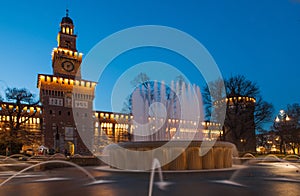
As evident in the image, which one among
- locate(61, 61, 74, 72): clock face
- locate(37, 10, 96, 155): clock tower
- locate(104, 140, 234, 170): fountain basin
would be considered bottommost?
locate(104, 140, 234, 170): fountain basin

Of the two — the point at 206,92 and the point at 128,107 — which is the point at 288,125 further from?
the point at 128,107

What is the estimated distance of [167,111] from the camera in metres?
33.1

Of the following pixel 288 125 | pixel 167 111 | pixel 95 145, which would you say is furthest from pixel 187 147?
pixel 95 145

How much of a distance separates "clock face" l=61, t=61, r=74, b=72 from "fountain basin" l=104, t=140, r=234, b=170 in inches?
2661

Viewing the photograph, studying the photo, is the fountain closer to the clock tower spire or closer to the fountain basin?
the fountain basin

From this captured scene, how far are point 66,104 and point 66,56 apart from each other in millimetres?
15184

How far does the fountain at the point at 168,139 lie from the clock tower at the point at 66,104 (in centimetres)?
3624

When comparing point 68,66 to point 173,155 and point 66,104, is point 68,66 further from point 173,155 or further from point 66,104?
point 173,155

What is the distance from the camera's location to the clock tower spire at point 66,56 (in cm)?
7925

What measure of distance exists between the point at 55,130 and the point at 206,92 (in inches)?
1710

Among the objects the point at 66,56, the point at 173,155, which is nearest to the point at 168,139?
the point at 173,155

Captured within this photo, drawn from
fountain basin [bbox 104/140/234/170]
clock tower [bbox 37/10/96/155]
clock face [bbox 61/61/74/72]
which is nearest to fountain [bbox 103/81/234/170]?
fountain basin [bbox 104/140/234/170]

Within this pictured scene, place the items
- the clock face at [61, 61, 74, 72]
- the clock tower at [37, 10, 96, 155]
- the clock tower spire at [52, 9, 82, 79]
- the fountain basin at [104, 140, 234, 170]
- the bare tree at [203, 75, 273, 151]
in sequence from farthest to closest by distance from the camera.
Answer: the clock face at [61, 61, 74, 72], the clock tower spire at [52, 9, 82, 79], the clock tower at [37, 10, 96, 155], the bare tree at [203, 75, 273, 151], the fountain basin at [104, 140, 234, 170]

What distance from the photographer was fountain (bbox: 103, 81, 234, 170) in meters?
16.1
